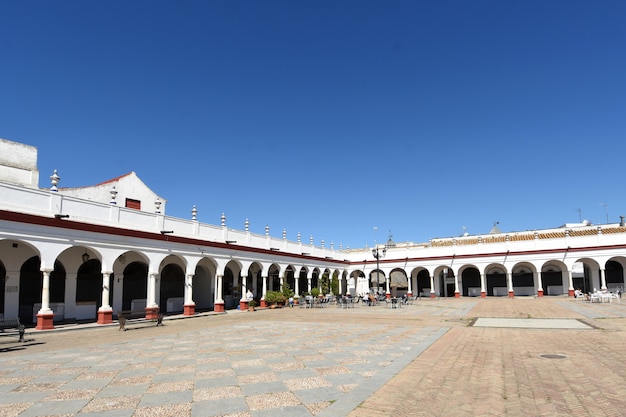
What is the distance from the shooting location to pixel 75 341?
44.2 ft

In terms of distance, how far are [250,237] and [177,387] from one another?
2377 centimetres

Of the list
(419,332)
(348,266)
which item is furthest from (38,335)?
(348,266)

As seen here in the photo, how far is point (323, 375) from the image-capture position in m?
7.59

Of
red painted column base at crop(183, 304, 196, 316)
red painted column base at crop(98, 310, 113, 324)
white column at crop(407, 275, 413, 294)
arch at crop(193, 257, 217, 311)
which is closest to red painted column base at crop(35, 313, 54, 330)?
red painted column base at crop(98, 310, 113, 324)

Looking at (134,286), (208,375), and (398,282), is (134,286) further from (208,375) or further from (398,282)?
(398,282)

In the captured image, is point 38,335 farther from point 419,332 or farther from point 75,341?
point 419,332

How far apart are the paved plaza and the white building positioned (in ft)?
18.3

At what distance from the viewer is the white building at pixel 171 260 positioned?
57.5ft

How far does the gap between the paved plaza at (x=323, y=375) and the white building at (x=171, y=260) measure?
559cm

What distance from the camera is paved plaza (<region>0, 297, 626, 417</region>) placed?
5.74 m

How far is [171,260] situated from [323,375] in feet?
66.5

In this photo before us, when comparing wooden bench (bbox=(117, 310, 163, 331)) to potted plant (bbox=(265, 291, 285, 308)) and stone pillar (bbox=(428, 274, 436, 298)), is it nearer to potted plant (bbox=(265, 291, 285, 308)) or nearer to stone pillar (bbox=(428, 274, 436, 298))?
potted plant (bbox=(265, 291, 285, 308))

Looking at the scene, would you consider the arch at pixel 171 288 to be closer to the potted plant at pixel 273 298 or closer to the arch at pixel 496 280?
the potted plant at pixel 273 298

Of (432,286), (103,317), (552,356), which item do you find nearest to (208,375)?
(552,356)
